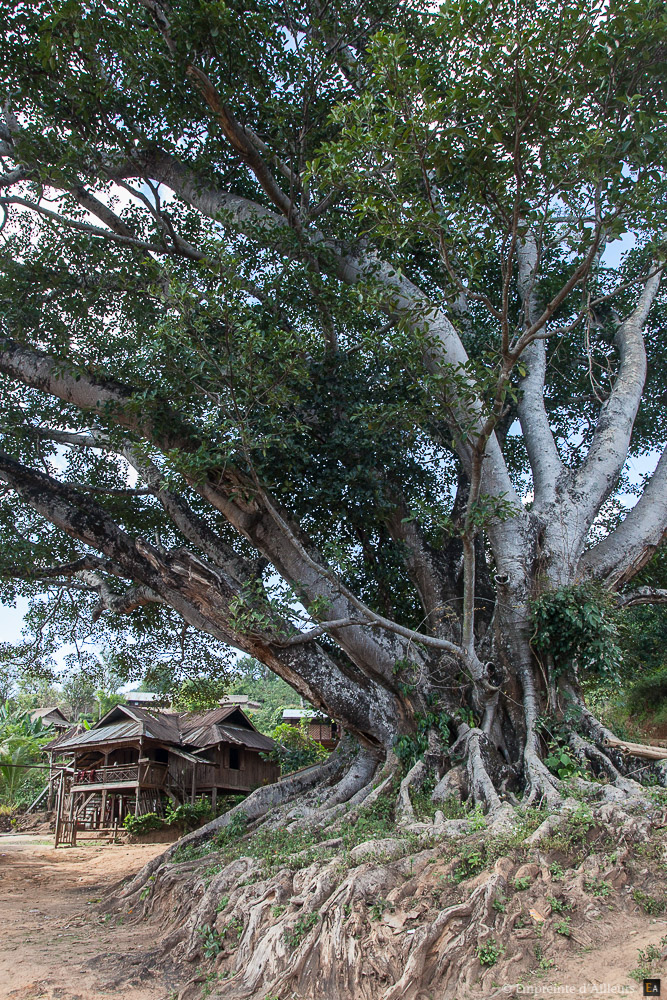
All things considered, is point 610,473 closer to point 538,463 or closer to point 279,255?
point 538,463

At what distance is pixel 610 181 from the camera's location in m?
5.22

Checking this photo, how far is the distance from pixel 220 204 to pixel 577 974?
9.50 m

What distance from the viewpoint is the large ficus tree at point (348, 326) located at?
536 cm

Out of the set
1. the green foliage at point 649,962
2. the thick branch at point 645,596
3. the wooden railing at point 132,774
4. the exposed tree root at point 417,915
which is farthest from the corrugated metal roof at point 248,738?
the green foliage at point 649,962

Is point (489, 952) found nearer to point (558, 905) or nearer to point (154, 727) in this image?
point (558, 905)

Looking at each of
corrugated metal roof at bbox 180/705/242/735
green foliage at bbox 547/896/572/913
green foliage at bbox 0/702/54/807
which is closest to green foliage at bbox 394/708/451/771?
green foliage at bbox 547/896/572/913

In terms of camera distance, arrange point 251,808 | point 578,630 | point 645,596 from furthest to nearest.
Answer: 1. point 251,808
2. point 645,596
3. point 578,630

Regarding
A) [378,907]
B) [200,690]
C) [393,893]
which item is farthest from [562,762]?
[200,690]

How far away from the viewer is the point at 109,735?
63.7 ft

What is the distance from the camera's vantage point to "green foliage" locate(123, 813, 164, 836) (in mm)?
17281

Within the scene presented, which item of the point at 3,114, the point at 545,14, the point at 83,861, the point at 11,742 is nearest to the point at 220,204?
the point at 3,114

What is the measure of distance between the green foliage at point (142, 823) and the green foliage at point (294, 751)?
11.4 ft

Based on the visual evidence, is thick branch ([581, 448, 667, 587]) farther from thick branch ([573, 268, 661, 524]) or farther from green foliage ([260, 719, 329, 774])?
green foliage ([260, 719, 329, 774])

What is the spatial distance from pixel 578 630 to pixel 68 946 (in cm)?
606
